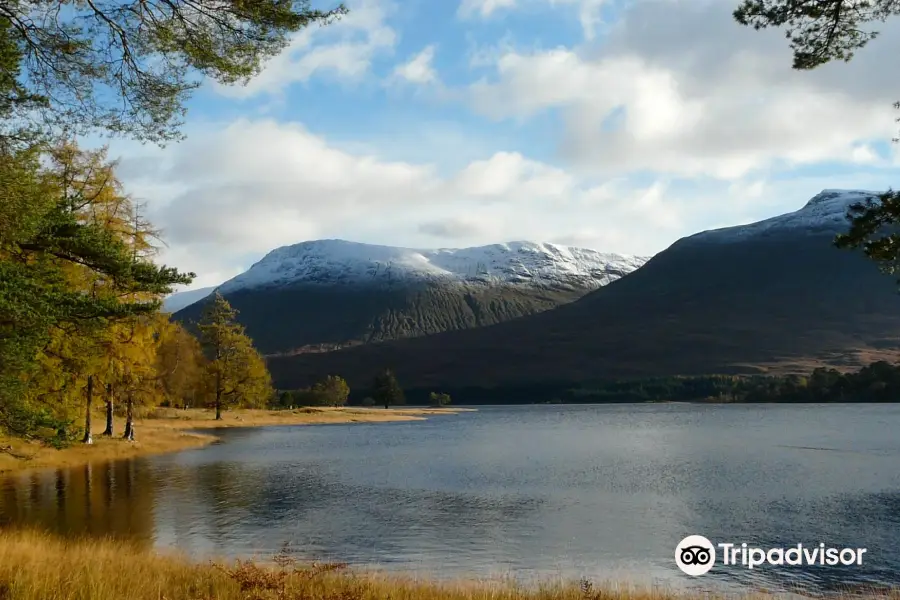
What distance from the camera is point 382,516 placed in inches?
1148

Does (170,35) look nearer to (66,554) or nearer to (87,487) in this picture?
(66,554)

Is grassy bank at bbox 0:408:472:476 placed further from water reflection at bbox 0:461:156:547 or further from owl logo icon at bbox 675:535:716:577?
owl logo icon at bbox 675:535:716:577

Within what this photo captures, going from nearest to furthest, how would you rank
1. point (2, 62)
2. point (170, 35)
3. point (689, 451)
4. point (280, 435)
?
point (2, 62) → point (170, 35) → point (689, 451) → point (280, 435)

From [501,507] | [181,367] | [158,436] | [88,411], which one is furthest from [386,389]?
[501,507]

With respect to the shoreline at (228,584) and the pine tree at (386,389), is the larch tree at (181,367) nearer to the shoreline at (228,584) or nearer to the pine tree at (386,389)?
the shoreline at (228,584)

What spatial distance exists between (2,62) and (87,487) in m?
26.8

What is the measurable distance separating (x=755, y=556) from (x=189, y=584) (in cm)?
1719

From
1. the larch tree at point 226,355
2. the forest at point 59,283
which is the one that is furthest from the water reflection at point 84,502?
the larch tree at point 226,355

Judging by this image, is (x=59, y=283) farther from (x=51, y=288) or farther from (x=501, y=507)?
(x=501, y=507)

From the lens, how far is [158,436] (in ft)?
207

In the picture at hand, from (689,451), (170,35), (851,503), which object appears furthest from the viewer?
(689,451)

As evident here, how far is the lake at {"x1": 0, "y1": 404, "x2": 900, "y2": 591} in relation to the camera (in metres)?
21.7

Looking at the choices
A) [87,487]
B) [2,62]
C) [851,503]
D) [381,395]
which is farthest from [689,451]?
[381,395]

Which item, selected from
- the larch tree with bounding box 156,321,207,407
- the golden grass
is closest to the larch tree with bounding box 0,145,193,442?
the golden grass
